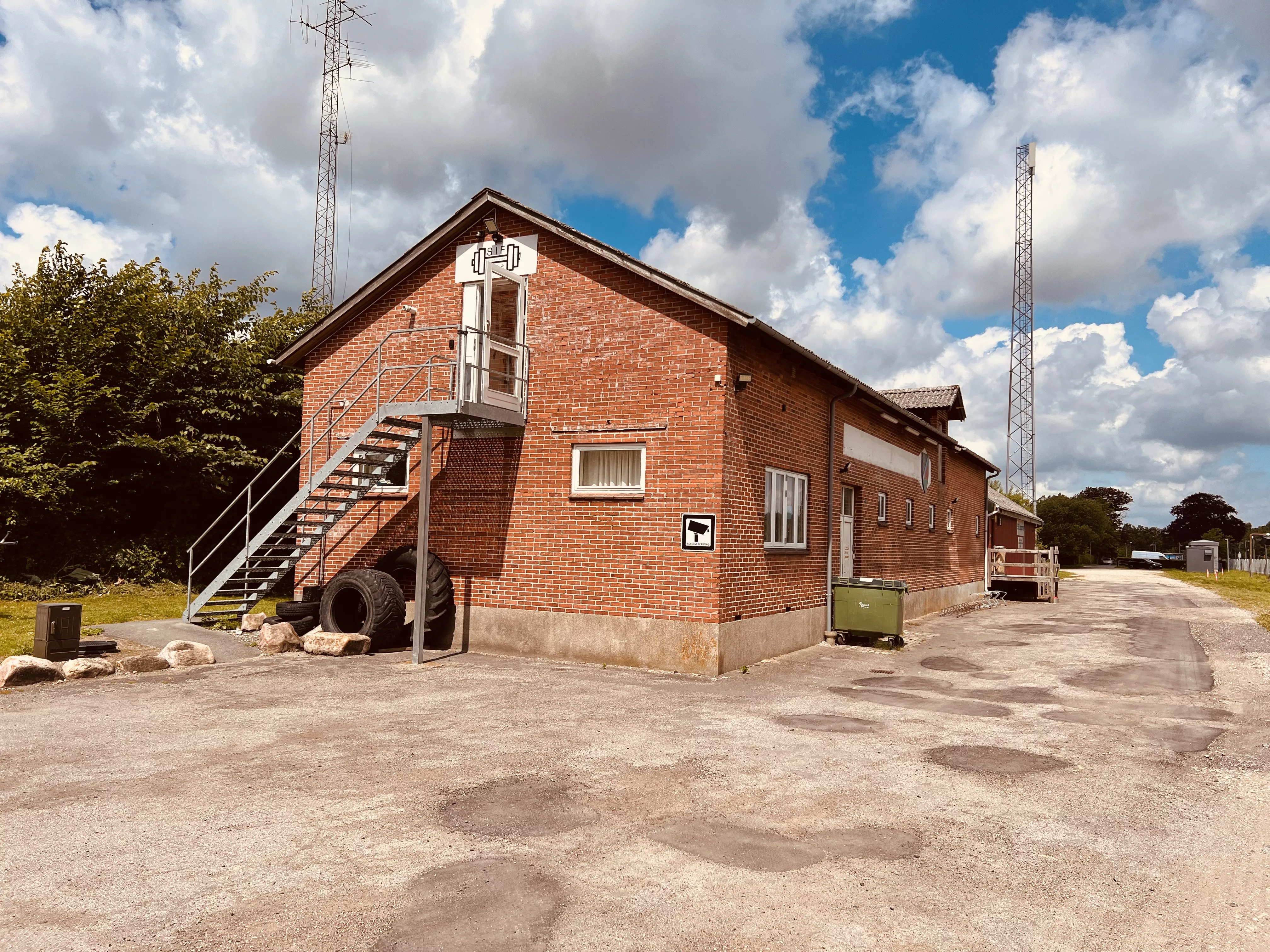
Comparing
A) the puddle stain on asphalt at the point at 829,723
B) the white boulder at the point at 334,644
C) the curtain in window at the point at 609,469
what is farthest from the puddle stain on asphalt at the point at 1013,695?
the white boulder at the point at 334,644

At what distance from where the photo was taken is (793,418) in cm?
1362

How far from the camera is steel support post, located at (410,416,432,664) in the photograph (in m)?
11.4

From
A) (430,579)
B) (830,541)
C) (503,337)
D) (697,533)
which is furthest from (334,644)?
(830,541)

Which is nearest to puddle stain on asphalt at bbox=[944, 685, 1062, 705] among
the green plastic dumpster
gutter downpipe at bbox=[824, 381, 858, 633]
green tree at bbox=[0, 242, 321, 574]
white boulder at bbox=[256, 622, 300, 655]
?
the green plastic dumpster

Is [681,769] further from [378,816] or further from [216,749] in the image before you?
[216,749]

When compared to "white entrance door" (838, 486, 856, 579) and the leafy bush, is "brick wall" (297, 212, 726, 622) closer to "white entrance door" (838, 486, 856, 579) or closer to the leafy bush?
"white entrance door" (838, 486, 856, 579)

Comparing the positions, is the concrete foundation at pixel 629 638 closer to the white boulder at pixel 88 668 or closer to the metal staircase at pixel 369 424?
the metal staircase at pixel 369 424

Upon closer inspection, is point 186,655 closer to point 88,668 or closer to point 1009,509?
point 88,668

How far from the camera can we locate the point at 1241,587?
3791 cm

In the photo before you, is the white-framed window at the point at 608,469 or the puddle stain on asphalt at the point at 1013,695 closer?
the puddle stain on asphalt at the point at 1013,695

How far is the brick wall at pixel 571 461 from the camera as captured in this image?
11312mm

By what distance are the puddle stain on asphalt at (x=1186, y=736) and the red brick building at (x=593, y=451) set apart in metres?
4.81

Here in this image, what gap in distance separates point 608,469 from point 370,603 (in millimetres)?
3960

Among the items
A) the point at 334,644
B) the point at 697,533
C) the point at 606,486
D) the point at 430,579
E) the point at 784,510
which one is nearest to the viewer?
the point at 697,533
